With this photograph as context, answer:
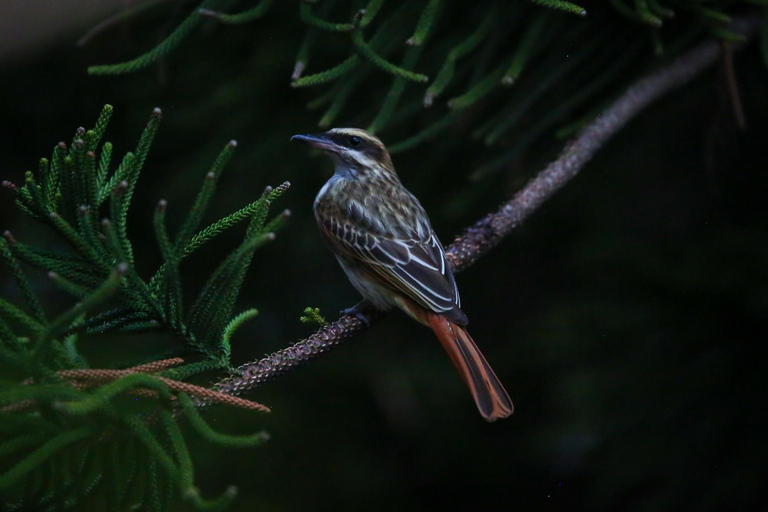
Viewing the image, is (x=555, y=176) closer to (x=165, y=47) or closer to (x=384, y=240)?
(x=384, y=240)

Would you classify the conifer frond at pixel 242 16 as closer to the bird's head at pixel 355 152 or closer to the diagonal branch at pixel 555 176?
the bird's head at pixel 355 152

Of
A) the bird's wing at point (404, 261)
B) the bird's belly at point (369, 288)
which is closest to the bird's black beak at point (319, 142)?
the bird's wing at point (404, 261)

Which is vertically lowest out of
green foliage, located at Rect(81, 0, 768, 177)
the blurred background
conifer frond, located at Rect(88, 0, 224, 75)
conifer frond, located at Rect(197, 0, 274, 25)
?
Result: the blurred background

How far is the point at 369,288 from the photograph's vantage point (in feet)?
10.7

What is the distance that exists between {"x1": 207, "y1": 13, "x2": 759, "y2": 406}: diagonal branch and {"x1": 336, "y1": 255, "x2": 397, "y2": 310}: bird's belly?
0.14m

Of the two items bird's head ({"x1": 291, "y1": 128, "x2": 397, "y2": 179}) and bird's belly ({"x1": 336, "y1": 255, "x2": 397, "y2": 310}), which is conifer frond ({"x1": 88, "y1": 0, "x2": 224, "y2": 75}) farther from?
bird's belly ({"x1": 336, "y1": 255, "x2": 397, "y2": 310})

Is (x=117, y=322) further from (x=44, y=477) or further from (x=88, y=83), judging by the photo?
(x=88, y=83)

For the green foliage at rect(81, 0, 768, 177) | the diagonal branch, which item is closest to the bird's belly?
the diagonal branch

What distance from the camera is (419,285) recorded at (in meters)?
3.03

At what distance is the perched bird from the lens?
2916mm

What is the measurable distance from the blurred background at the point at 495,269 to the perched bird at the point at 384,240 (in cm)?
14

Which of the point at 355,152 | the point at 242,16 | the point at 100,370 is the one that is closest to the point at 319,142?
the point at 355,152

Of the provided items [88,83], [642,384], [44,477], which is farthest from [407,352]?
[44,477]

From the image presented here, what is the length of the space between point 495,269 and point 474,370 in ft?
4.61
